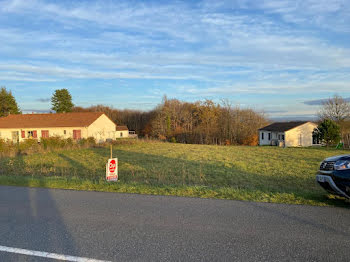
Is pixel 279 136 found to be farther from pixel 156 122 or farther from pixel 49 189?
pixel 49 189

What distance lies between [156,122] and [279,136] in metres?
25.2

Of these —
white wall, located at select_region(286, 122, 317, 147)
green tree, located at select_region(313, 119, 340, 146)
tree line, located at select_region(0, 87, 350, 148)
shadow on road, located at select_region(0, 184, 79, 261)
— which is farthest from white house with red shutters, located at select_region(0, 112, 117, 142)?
shadow on road, located at select_region(0, 184, 79, 261)

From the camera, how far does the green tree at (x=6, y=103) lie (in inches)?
2803

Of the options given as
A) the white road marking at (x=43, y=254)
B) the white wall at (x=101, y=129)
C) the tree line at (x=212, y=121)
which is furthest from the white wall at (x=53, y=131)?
the white road marking at (x=43, y=254)

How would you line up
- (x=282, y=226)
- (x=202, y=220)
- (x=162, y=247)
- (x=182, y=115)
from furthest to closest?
1. (x=182, y=115)
2. (x=202, y=220)
3. (x=282, y=226)
4. (x=162, y=247)

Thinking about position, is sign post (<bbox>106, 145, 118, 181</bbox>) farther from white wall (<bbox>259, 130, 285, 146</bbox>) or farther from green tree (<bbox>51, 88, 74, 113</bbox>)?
green tree (<bbox>51, 88, 74, 113</bbox>)

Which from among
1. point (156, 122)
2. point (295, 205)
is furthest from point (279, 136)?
point (295, 205)

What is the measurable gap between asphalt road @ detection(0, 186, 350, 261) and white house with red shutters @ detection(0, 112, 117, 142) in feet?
131

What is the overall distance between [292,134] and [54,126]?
3821 centimetres

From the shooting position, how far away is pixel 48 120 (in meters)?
47.4

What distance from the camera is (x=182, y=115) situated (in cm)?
6022

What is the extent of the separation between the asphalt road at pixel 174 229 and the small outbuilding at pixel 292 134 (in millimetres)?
41808

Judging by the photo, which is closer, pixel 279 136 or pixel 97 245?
pixel 97 245

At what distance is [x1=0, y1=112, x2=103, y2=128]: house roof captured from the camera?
45.5m
